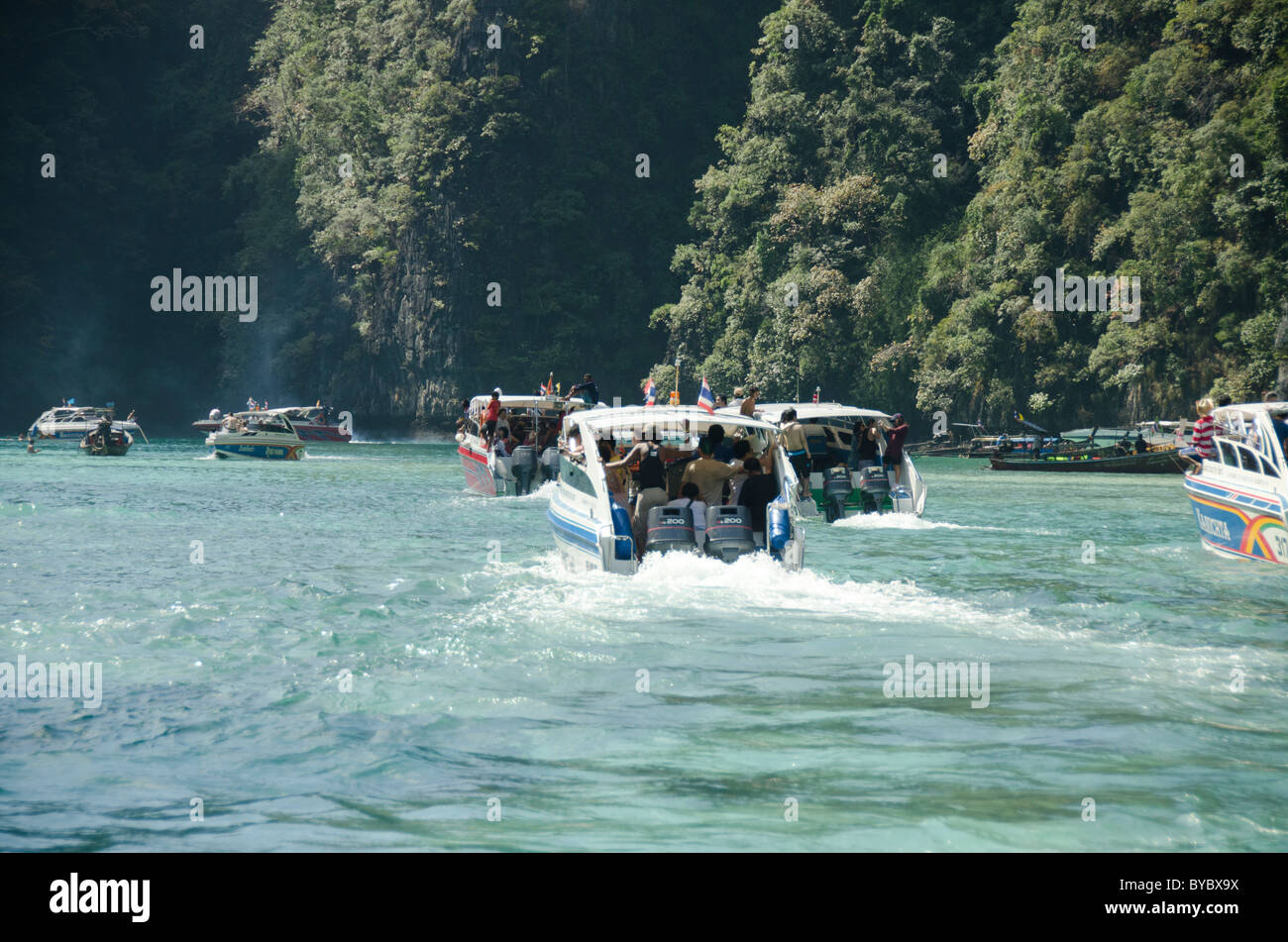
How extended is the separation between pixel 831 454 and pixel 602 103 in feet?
204

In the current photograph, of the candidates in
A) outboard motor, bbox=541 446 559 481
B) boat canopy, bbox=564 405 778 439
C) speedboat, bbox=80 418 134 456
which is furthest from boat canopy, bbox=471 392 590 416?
speedboat, bbox=80 418 134 456

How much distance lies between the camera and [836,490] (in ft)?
75.6

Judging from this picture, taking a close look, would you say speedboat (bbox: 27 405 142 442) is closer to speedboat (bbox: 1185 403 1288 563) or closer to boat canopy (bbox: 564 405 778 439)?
boat canopy (bbox: 564 405 778 439)

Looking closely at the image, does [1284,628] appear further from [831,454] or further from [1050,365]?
[1050,365]
